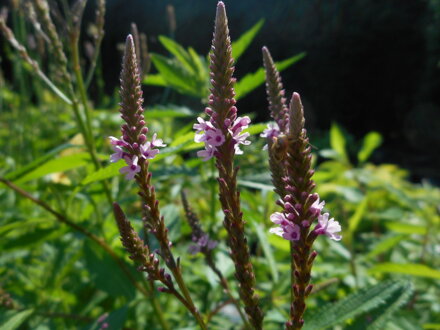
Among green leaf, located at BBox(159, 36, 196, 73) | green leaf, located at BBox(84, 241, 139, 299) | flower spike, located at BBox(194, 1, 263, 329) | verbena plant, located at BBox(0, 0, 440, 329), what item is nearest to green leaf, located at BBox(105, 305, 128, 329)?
verbena plant, located at BBox(0, 0, 440, 329)

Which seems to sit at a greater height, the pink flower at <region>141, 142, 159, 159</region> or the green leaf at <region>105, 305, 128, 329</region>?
the pink flower at <region>141, 142, 159, 159</region>

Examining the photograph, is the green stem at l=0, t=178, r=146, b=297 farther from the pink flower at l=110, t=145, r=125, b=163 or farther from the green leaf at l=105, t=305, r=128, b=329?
the pink flower at l=110, t=145, r=125, b=163

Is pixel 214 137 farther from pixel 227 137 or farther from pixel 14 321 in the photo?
pixel 14 321

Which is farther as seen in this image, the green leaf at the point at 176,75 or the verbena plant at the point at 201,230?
the green leaf at the point at 176,75

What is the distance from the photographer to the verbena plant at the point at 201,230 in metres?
0.68

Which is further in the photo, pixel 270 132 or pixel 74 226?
pixel 74 226

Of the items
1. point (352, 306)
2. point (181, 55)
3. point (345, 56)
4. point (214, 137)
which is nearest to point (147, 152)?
point (214, 137)

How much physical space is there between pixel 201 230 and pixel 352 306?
1.26ft

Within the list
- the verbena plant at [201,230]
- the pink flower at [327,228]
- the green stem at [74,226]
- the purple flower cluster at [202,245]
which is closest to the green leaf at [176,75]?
the verbena plant at [201,230]

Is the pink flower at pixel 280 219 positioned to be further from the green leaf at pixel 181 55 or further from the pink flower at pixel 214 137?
the green leaf at pixel 181 55

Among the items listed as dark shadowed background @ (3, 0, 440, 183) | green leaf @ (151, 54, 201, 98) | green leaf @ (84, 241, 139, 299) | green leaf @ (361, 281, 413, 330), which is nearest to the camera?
green leaf @ (361, 281, 413, 330)

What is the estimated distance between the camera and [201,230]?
42.7 inches

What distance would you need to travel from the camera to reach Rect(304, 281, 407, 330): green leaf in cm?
94

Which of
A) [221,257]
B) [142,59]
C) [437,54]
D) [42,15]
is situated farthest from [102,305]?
[437,54]
